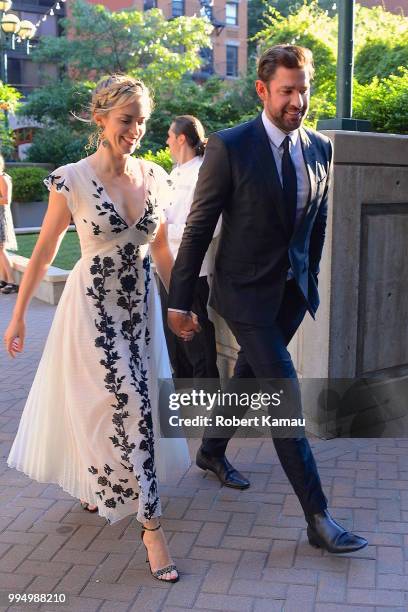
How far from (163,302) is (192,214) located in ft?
6.89

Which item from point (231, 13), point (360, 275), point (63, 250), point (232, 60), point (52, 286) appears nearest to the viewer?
point (360, 275)

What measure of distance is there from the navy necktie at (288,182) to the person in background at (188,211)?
1.55m

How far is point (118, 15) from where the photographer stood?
110 feet

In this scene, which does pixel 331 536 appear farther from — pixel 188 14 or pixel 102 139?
pixel 188 14

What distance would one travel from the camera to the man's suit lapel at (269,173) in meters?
3.00

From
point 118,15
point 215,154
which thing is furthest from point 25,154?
point 215,154

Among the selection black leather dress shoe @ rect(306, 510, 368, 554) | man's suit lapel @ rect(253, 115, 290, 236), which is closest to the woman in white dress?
man's suit lapel @ rect(253, 115, 290, 236)

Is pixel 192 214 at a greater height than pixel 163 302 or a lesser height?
greater

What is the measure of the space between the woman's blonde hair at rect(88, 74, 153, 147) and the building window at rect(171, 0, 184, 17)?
161ft

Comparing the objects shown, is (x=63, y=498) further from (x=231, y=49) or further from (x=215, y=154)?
→ (x=231, y=49)

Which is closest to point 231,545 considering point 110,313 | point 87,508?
point 87,508

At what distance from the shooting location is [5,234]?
394 inches

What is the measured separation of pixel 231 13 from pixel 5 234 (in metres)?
44.8

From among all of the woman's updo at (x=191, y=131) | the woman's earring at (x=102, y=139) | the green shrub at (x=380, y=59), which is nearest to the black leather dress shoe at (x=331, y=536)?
the woman's earring at (x=102, y=139)
